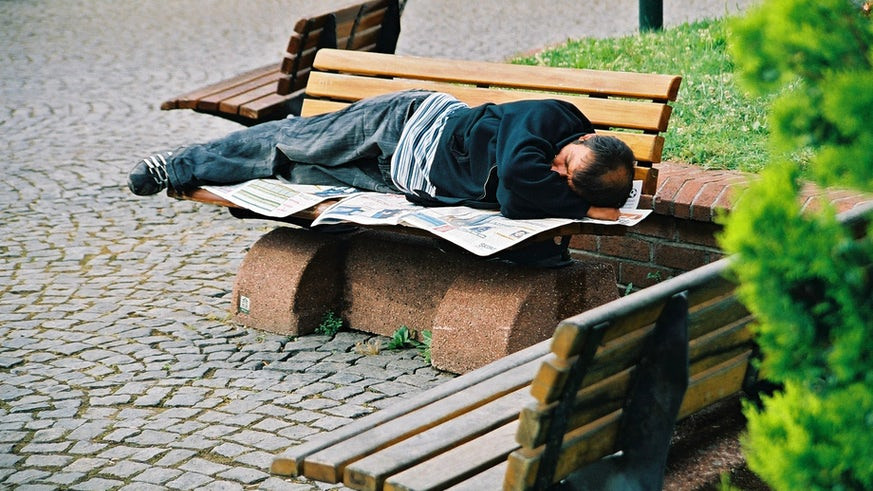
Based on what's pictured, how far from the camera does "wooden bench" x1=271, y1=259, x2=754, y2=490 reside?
7.56 feet

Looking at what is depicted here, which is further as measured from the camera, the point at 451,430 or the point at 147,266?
the point at 147,266

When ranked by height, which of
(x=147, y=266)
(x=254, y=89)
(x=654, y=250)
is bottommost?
(x=147, y=266)

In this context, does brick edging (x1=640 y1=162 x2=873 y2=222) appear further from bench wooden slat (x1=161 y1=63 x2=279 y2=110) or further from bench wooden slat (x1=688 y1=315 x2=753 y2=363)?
bench wooden slat (x1=161 y1=63 x2=279 y2=110)

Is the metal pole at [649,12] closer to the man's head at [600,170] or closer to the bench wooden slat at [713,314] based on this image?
the man's head at [600,170]

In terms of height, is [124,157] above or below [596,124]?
below

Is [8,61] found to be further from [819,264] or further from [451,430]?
[819,264]

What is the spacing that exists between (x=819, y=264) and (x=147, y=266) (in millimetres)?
4564

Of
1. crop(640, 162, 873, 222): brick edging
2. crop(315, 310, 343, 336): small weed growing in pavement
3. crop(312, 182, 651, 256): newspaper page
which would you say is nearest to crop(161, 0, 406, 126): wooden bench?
crop(315, 310, 343, 336): small weed growing in pavement

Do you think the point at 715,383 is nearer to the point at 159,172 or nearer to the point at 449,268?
the point at 449,268

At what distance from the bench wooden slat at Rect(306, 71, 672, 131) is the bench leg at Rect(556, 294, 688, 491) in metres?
2.20

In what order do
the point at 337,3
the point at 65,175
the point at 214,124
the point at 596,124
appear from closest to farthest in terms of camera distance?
the point at 596,124 < the point at 65,175 < the point at 214,124 < the point at 337,3

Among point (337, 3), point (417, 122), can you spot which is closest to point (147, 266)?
point (417, 122)

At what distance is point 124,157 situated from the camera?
25.7 ft

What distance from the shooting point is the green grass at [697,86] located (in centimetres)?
545
